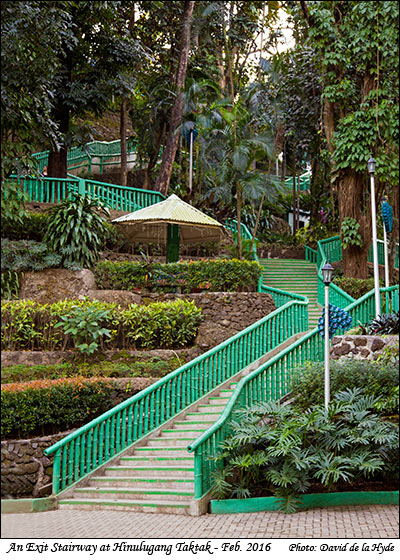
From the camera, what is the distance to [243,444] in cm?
728

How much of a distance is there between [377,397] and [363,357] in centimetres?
90

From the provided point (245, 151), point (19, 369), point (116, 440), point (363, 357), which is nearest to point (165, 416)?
point (116, 440)

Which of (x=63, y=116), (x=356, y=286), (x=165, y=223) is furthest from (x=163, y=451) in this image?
(x=356, y=286)

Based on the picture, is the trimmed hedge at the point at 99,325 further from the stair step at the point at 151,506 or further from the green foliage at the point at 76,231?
the stair step at the point at 151,506

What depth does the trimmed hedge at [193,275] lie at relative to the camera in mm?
10859

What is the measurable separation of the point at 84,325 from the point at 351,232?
7.83 meters

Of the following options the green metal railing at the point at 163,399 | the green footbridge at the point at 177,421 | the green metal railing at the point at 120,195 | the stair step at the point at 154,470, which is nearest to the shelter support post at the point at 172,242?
the green metal railing at the point at 120,195

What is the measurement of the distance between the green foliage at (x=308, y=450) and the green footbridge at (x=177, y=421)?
12.9 inches

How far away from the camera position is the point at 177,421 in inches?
334

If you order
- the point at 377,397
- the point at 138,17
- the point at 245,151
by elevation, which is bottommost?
the point at 377,397

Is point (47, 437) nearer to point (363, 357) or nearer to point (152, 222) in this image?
point (363, 357)

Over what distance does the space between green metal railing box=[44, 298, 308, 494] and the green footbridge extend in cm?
1

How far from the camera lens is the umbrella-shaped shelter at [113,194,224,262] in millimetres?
11219

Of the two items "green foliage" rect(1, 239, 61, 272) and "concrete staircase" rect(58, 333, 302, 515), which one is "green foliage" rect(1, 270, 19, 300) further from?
"concrete staircase" rect(58, 333, 302, 515)
